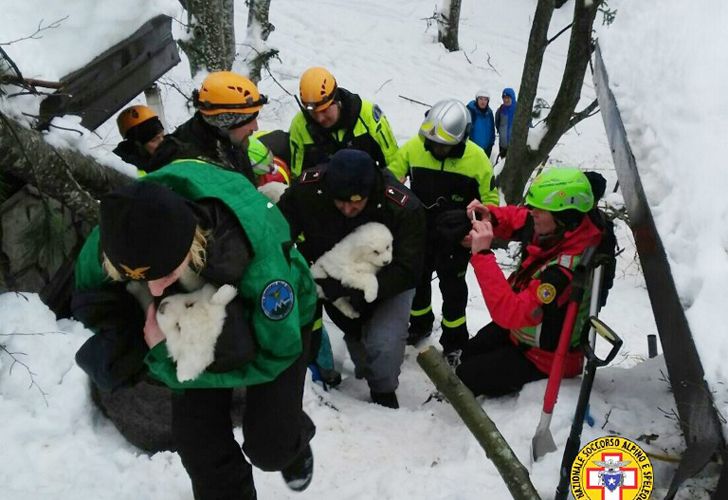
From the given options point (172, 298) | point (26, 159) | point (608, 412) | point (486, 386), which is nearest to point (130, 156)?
point (26, 159)

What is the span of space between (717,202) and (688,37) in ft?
4.42

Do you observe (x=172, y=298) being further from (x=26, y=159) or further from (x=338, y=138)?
(x=338, y=138)

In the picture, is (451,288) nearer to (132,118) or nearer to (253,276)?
(132,118)

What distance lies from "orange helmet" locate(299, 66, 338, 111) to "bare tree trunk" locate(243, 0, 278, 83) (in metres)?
4.51

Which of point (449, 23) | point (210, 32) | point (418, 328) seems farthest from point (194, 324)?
point (449, 23)

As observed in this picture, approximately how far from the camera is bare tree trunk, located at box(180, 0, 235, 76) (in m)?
7.02

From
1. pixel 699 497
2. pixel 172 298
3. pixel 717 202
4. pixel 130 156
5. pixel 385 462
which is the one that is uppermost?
pixel 717 202

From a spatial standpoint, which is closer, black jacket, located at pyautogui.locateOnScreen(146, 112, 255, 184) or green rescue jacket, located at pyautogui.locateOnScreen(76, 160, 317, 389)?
green rescue jacket, located at pyautogui.locateOnScreen(76, 160, 317, 389)

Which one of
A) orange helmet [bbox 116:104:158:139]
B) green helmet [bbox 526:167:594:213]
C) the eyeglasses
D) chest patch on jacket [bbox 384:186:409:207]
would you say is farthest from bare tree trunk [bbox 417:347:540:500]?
orange helmet [bbox 116:104:158:139]

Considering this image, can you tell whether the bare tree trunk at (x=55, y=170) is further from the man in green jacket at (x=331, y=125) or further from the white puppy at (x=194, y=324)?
the man in green jacket at (x=331, y=125)

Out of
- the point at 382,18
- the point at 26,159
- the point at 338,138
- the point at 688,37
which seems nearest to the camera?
the point at 688,37

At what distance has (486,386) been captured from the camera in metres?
4.09

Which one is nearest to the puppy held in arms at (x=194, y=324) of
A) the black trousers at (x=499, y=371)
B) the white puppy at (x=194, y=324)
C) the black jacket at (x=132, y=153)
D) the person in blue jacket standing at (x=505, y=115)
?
the white puppy at (x=194, y=324)

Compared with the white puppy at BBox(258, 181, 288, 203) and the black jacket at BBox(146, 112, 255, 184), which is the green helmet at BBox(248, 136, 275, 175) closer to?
the white puppy at BBox(258, 181, 288, 203)
